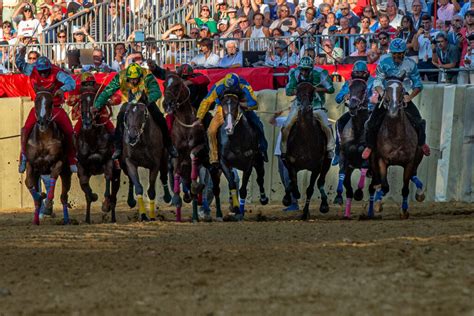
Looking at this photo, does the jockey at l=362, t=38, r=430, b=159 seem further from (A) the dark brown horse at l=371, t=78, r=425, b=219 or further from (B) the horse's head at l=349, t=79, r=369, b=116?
(B) the horse's head at l=349, t=79, r=369, b=116

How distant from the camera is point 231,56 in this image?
76.5 ft

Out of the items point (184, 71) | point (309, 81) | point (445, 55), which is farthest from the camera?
point (445, 55)

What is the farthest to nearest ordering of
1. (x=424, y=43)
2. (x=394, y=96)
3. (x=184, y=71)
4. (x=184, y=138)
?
(x=424, y=43), (x=184, y=71), (x=184, y=138), (x=394, y=96)

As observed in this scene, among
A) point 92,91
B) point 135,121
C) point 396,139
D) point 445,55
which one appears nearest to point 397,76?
point 396,139

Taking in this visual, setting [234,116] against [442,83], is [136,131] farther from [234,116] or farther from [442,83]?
[442,83]

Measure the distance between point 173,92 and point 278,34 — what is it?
5.13 m

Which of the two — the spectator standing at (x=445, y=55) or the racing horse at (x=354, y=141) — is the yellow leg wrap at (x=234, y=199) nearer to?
the racing horse at (x=354, y=141)

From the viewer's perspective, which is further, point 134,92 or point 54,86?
point 54,86

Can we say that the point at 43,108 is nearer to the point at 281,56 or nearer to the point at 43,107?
the point at 43,107

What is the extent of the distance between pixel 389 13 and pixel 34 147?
25.0 feet

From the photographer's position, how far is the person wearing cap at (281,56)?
895 inches

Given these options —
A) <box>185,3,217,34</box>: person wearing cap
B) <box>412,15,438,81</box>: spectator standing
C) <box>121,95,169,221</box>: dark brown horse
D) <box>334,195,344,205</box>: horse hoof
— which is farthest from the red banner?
<box>121,95,169,221</box>: dark brown horse

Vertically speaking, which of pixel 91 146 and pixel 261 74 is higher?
pixel 261 74

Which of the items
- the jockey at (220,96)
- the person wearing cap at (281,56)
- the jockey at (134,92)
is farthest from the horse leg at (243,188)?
the person wearing cap at (281,56)
